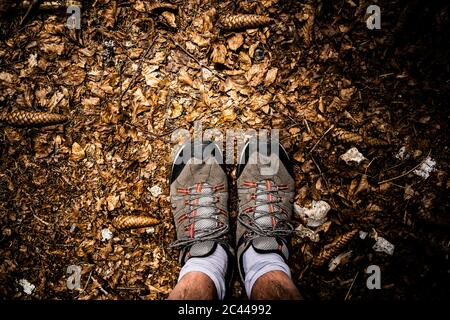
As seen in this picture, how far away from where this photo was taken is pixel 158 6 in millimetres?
2137

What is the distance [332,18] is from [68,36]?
80.0 inches

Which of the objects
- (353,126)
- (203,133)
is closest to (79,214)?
(203,133)

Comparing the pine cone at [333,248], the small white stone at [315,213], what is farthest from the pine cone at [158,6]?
the pine cone at [333,248]

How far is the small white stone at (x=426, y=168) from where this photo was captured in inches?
81.0

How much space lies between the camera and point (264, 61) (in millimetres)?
2131

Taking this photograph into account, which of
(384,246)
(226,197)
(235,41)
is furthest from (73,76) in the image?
(384,246)

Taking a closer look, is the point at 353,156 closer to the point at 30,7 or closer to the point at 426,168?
the point at 426,168

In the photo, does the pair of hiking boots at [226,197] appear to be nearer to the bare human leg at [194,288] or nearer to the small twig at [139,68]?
the bare human leg at [194,288]

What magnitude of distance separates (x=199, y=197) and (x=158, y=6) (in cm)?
152

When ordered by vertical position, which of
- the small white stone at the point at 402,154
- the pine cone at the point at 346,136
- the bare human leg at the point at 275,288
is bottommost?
the bare human leg at the point at 275,288

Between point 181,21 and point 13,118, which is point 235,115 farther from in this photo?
point 13,118

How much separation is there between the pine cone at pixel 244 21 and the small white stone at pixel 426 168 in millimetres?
1564
